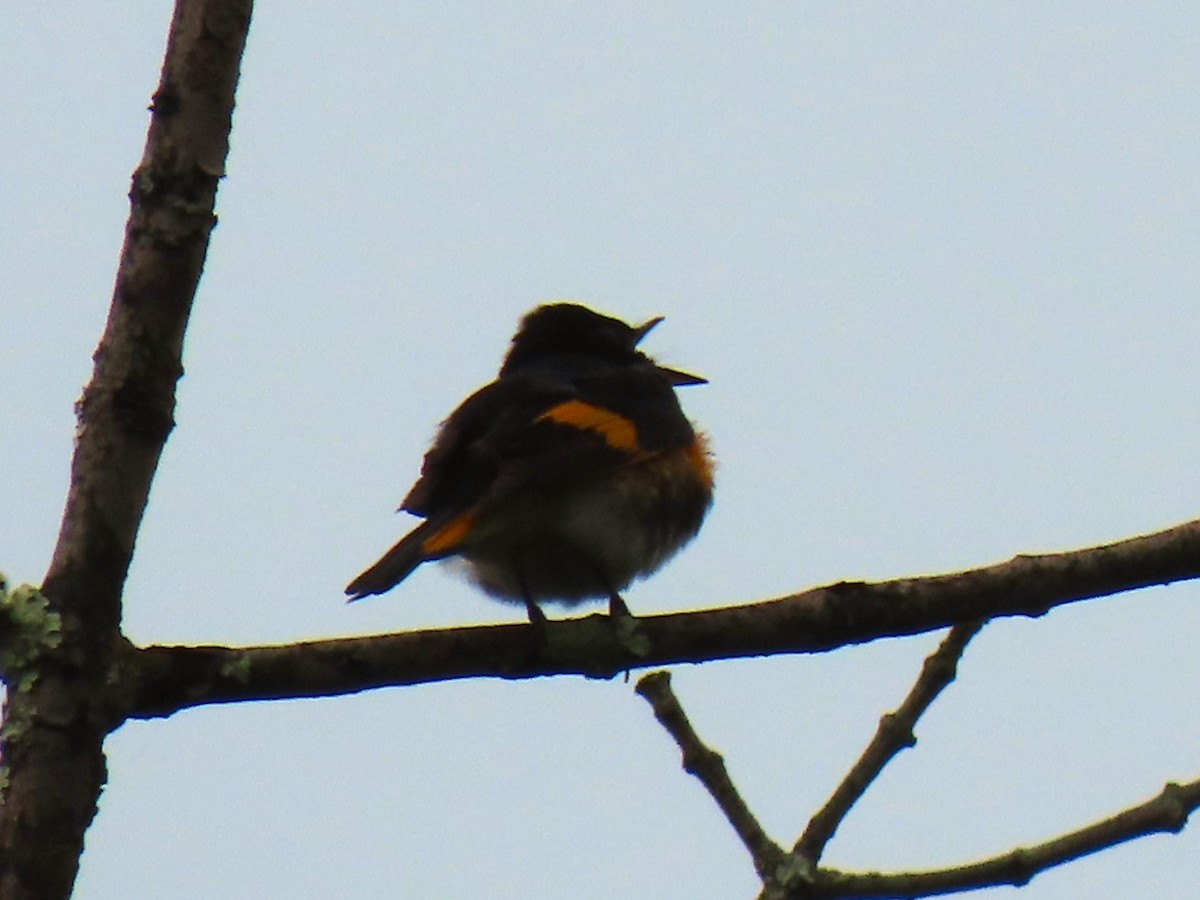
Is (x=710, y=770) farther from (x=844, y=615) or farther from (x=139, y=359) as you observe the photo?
(x=139, y=359)

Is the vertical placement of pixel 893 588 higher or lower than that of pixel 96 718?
higher

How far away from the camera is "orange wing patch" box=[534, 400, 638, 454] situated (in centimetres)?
440

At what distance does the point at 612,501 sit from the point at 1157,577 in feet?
5.79

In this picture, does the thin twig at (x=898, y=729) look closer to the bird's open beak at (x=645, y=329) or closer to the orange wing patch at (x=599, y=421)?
the orange wing patch at (x=599, y=421)

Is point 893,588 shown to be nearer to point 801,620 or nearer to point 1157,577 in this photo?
point 801,620

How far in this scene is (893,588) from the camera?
9.43 feet

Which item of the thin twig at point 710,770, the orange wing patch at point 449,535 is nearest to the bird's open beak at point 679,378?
the orange wing patch at point 449,535

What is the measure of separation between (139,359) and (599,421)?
2255 mm

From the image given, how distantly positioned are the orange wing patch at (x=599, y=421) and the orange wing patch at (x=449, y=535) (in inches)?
21.9

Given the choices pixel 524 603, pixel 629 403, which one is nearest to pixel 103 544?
pixel 524 603

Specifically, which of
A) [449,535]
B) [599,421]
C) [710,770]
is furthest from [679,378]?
[710,770]

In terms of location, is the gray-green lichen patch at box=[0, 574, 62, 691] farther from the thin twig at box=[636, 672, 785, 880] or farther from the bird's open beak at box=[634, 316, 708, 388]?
the bird's open beak at box=[634, 316, 708, 388]

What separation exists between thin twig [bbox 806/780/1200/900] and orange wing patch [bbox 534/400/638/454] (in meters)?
1.94

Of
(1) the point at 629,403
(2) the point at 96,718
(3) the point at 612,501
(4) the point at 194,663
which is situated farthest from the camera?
(1) the point at 629,403
